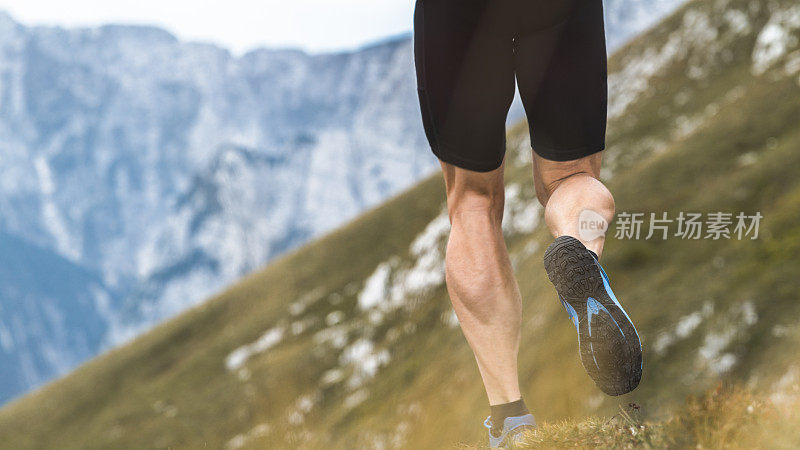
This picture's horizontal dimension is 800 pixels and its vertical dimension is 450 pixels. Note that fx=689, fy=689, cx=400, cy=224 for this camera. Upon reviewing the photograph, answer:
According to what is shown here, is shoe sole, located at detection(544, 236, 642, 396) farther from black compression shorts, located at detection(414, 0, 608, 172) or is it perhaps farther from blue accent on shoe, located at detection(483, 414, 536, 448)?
black compression shorts, located at detection(414, 0, 608, 172)

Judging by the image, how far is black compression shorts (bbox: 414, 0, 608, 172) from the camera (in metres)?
4.42

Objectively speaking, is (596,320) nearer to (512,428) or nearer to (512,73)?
(512,428)

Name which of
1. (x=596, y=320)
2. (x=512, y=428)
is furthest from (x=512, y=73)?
(x=512, y=428)

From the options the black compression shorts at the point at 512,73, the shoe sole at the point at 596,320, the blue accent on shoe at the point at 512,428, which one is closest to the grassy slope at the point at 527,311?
the blue accent on shoe at the point at 512,428

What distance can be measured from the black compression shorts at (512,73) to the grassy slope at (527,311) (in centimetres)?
2182

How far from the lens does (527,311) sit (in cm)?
5722

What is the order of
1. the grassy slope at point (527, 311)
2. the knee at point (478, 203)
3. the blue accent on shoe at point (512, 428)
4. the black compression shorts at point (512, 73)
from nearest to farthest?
the blue accent on shoe at point (512, 428) < the black compression shorts at point (512, 73) < the knee at point (478, 203) < the grassy slope at point (527, 311)

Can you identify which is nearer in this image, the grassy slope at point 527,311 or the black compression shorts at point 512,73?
the black compression shorts at point 512,73

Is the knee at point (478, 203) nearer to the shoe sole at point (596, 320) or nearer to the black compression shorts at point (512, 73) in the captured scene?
the black compression shorts at point (512, 73)

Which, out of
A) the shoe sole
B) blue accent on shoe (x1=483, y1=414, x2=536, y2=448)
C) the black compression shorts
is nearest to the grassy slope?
blue accent on shoe (x1=483, y1=414, x2=536, y2=448)

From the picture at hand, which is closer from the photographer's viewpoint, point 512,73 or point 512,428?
point 512,428

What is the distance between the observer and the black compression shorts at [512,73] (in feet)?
14.5

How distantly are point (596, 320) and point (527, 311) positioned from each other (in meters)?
54.7

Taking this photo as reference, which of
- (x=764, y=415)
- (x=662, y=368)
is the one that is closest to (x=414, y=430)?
(x=764, y=415)
